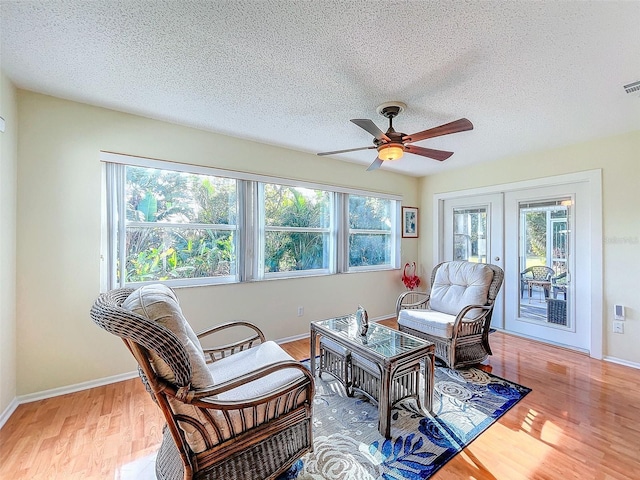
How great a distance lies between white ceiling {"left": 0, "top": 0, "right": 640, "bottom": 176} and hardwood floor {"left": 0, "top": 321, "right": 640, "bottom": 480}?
7.85ft

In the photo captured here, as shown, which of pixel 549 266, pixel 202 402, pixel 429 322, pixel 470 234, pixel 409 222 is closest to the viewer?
pixel 202 402

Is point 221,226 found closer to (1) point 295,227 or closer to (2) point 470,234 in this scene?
(1) point 295,227

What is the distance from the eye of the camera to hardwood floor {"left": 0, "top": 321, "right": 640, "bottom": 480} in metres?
1.58

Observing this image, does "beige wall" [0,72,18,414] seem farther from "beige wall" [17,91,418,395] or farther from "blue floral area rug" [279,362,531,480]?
"blue floral area rug" [279,362,531,480]

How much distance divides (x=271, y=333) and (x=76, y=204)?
2.31 metres

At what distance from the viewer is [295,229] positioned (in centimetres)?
372

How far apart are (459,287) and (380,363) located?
1.88 m

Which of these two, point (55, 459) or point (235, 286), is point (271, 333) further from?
point (55, 459)

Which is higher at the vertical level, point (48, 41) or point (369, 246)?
point (48, 41)

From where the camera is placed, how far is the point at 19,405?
2174 mm

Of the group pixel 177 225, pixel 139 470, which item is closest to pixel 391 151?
pixel 177 225

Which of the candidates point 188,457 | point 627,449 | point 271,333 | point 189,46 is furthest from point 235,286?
point 627,449

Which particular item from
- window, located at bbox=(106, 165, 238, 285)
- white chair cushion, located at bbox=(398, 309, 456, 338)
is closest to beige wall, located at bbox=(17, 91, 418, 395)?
window, located at bbox=(106, 165, 238, 285)

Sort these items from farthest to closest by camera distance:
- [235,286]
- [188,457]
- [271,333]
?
[271,333] < [235,286] < [188,457]
